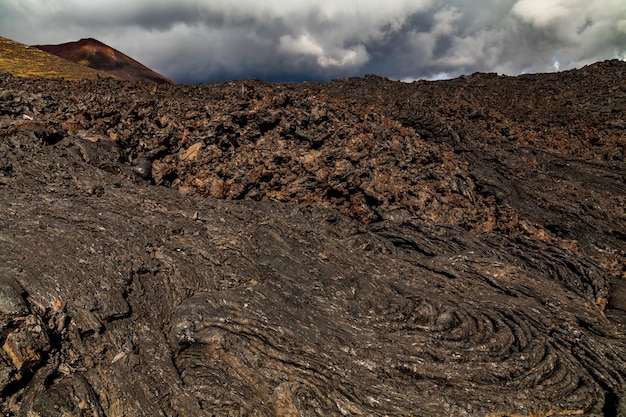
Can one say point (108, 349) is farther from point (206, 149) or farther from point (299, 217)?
point (206, 149)

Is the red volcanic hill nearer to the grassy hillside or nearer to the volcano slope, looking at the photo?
the grassy hillside

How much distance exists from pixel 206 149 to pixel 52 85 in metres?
11.9

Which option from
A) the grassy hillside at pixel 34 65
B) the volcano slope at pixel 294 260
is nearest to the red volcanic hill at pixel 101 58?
the grassy hillside at pixel 34 65

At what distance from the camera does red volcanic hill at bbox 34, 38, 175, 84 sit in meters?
103

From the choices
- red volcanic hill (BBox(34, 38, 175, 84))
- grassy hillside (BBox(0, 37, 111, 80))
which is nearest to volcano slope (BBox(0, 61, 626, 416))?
grassy hillside (BBox(0, 37, 111, 80))

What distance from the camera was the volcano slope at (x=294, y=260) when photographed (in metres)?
7.05

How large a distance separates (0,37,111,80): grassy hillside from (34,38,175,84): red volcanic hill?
42.1 metres

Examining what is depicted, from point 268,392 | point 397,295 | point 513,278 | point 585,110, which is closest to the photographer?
point 268,392

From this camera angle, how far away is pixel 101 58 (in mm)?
107500

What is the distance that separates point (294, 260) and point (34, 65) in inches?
2384

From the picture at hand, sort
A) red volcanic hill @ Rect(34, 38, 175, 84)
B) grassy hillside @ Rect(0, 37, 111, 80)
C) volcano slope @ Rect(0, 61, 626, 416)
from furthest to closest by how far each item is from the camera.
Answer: red volcanic hill @ Rect(34, 38, 175, 84) → grassy hillside @ Rect(0, 37, 111, 80) → volcano slope @ Rect(0, 61, 626, 416)

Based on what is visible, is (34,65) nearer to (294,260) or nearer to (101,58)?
(294,260)

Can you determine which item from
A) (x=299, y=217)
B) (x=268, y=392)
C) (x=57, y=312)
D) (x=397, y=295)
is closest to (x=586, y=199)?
(x=397, y=295)

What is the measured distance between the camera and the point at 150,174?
14.2 metres
